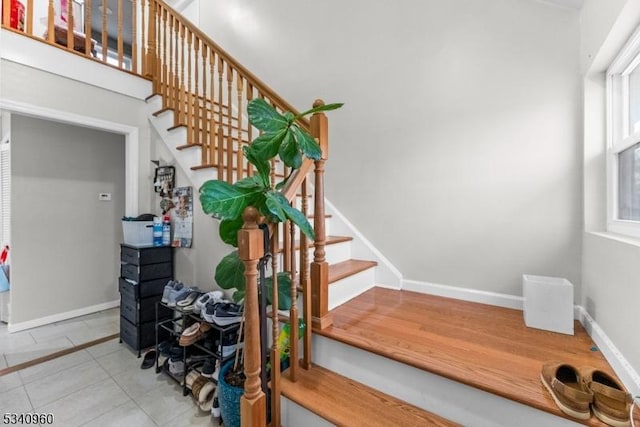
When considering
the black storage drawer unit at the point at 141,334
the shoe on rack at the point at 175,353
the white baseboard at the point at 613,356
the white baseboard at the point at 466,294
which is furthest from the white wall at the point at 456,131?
the black storage drawer unit at the point at 141,334

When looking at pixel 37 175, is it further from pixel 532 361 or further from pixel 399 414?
pixel 532 361

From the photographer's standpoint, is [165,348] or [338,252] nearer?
[165,348]

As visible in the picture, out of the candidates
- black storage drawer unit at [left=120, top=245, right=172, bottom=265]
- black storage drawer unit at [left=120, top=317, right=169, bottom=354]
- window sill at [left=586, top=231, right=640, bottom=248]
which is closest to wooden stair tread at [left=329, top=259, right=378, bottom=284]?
window sill at [left=586, top=231, right=640, bottom=248]

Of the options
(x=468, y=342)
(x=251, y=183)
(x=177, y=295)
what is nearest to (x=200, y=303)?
Answer: (x=177, y=295)

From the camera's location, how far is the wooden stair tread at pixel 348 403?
115 centimetres

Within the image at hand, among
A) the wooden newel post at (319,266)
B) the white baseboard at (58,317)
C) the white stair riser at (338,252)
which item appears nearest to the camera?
the wooden newel post at (319,266)

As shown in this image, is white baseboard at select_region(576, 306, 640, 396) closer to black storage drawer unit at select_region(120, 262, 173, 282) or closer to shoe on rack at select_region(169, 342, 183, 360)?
shoe on rack at select_region(169, 342, 183, 360)

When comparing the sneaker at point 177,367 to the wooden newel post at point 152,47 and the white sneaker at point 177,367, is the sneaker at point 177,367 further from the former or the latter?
the wooden newel post at point 152,47

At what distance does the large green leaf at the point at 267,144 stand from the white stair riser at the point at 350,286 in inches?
38.1

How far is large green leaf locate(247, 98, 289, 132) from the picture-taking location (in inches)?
48.9

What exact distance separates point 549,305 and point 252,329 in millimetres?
1629

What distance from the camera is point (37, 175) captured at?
294 centimetres

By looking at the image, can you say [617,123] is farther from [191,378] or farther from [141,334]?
[141,334]

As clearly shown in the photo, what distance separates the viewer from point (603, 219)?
1536 mm
